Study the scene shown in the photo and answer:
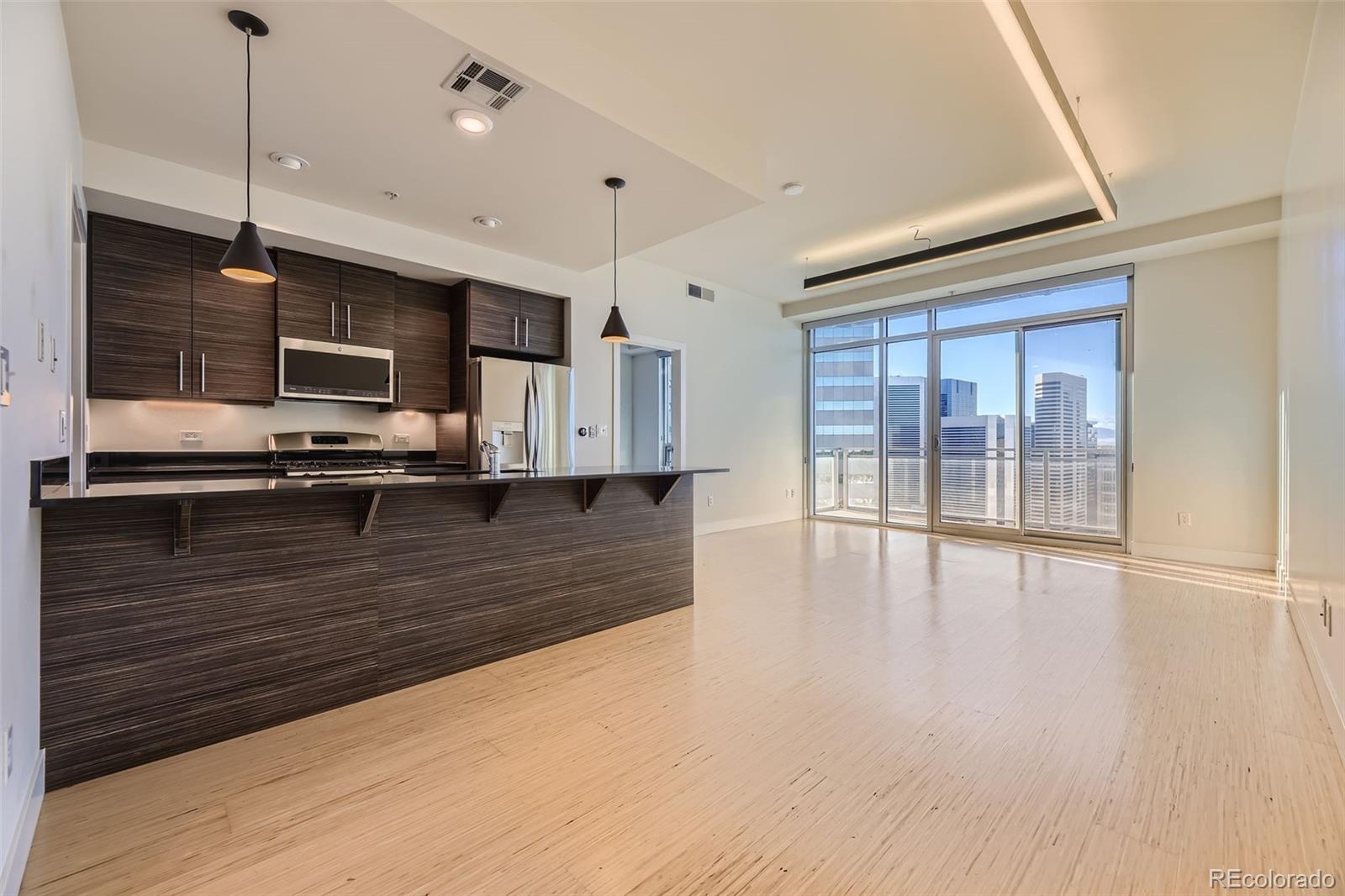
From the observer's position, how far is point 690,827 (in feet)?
5.49

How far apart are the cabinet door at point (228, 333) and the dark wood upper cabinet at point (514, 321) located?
4.70 ft

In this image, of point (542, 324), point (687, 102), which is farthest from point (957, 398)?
point (687, 102)

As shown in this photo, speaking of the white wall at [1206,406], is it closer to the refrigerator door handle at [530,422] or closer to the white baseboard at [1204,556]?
the white baseboard at [1204,556]

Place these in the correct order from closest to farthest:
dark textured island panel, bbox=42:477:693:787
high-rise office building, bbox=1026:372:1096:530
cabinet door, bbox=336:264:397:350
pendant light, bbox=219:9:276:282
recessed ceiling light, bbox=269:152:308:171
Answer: dark textured island panel, bbox=42:477:693:787 → pendant light, bbox=219:9:276:282 → recessed ceiling light, bbox=269:152:308:171 → cabinet door, bbox=336:264:397:350 → high-rise office building, bbox=1026:372:1096:530

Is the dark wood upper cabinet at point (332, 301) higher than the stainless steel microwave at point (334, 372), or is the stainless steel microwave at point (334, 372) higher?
the dark wood upper cabinet at point (332, 301)

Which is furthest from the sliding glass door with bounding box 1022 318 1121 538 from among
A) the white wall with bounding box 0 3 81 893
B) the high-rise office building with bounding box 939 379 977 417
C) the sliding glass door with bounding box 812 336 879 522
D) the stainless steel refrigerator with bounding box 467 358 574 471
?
the white wall with bounding box 0 3 81 893

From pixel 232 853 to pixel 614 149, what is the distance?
3301 mm

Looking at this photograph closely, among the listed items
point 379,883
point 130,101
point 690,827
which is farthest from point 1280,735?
point 130,101

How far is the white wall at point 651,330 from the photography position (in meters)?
3.51

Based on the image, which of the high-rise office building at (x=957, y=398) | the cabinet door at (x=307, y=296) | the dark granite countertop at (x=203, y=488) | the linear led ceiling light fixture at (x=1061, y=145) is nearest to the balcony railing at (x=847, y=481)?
the high-rise office building at (x=957, y=398)

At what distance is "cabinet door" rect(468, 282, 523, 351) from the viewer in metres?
4.90

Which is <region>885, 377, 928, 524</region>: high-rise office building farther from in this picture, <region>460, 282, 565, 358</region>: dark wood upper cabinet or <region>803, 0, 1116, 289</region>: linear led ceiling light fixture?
<region>460, 282, 565, 358</region>: dark wood upper cabinet

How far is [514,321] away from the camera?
16.9 feet

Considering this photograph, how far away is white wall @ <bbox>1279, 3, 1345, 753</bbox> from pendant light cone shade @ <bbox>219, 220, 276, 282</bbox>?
13.8 feet
